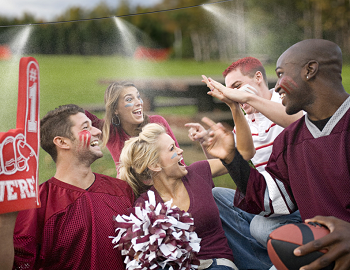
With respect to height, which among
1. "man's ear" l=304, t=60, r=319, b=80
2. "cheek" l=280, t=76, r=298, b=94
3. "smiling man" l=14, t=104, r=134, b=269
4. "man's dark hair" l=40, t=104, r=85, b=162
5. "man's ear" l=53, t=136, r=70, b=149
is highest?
"man's ear" l=304, t=60, r=319, b=80

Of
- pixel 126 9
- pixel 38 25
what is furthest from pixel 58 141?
pixel 126 9

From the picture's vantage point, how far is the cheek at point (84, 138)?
2.90 meters

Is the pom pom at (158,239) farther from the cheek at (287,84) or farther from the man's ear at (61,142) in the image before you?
the cheek at (287,84)

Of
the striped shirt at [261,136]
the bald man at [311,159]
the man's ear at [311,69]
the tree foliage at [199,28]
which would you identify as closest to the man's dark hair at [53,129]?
the tree foliage at [199,28]

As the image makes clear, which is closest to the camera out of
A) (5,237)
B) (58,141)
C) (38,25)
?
(5,237)

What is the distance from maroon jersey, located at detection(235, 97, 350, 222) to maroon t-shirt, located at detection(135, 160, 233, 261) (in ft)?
0.69

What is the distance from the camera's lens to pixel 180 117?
3033 mm

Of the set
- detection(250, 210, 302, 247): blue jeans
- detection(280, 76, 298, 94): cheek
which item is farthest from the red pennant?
detection(280, 76, 298, 94): cheek

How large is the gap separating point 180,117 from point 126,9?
983mm

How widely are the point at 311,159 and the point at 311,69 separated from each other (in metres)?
0.59

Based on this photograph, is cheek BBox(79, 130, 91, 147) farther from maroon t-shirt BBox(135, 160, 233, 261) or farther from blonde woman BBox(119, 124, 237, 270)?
maroon t-shirt BBox(135, 160, 233, 261)

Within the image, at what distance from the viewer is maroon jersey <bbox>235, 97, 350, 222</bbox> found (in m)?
2.52

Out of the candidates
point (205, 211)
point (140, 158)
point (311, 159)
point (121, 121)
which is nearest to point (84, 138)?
point (121, 121)

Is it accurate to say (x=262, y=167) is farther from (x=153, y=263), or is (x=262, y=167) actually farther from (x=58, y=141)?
(x=58, y=141)
